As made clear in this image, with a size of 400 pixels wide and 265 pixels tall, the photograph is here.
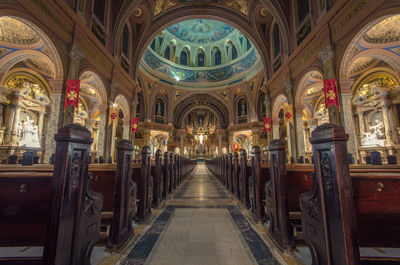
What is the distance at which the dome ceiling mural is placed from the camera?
57.7ft

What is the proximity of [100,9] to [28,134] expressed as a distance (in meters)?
6.95

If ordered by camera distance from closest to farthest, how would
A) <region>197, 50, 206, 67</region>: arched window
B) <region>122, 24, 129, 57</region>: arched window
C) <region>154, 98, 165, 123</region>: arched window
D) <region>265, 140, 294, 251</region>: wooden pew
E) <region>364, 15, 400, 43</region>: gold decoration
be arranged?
<region>265, 140, 294, 251</region>: wooden pew
<region>364, 15, 400, 43</region>: gold decoration
<region>122, 24, 129, 57</region>: arched window
<region>154, 98, 165, 123</region>: arched window
<region>197, 50, 206, 67</region>: arched window

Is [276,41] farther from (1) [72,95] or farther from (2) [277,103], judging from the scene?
(1) [72,95]

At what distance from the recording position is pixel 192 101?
24.1 m

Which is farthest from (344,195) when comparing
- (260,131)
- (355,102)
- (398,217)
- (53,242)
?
(260,131)

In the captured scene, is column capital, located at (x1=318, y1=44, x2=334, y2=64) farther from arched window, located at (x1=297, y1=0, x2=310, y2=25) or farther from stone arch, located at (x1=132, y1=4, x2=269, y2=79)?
stone arch, located at (x1=132, y1=4, x2=269, y2=79)

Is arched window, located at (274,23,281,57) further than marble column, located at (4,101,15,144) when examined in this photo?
Yes

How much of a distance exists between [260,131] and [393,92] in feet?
34.0

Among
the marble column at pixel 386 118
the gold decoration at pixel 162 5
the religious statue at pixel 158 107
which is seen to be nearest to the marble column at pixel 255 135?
the marble column at pixel 386 118

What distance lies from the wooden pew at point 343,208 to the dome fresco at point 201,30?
67.4 feet

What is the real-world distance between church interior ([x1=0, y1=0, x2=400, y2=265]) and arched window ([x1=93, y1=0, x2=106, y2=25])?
8cm

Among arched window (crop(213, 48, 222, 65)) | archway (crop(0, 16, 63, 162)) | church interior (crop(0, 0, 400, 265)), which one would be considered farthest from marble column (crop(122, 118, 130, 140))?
arched window (crop(213, 48, 222, 65))

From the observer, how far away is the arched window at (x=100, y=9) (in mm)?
7446

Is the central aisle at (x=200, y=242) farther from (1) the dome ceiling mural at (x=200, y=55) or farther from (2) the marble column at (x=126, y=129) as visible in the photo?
(1) the dome ceiling mural at (x=200, y=55)
